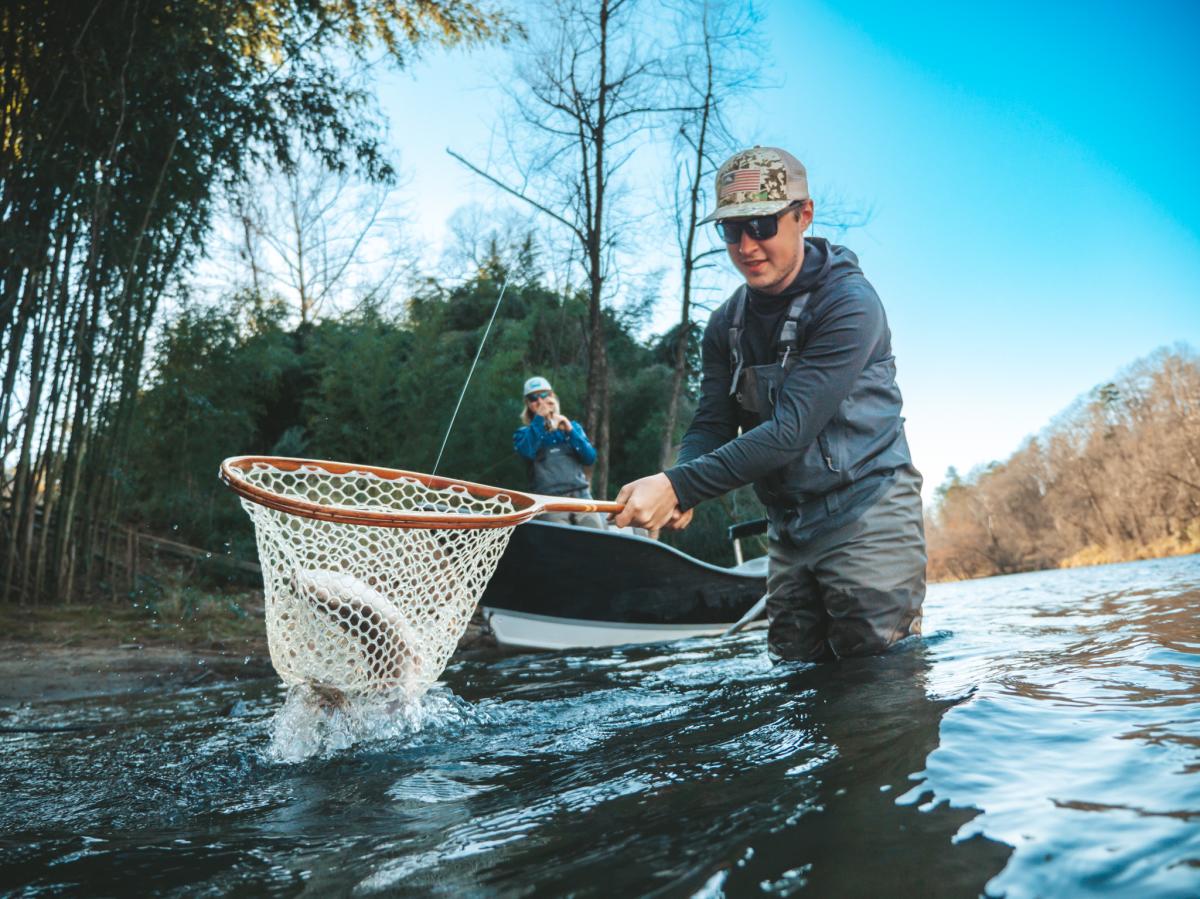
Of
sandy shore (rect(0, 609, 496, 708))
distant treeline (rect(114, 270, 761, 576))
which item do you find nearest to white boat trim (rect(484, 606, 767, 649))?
sandy shore (rect(0, 609, 496, 708))

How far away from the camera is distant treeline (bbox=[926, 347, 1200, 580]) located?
33594 mm

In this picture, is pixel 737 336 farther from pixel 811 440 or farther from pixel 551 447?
pixel 551 447

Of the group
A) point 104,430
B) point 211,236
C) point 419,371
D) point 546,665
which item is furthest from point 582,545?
point 419,371

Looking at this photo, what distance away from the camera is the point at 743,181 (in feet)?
9.00

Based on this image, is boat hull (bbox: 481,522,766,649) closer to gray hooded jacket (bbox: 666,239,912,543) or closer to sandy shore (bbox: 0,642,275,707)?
sandy shore (bbox: 0,642,275,707)

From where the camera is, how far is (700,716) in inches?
106

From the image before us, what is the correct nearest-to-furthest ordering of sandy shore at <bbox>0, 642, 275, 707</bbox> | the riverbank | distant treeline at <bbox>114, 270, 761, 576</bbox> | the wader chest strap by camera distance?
1. the wader chest strap
2. sandy shore at <bbox>0, 642, 275, 707</bbox>
3. the riverbank
4. distant treeline at <bbox>114, 270, 761, 576</bbox>

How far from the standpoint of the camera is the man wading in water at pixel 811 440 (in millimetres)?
2666

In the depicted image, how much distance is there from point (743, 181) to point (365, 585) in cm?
179

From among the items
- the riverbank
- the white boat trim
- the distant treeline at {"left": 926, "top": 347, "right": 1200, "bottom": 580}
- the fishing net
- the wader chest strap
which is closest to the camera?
the fishing net

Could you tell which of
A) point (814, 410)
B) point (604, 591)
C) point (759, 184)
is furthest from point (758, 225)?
point (604, 591)

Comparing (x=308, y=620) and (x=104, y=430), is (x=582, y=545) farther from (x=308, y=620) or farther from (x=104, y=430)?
(x=104, y=430)

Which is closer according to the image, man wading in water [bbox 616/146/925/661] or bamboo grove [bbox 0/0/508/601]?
man wading in water [bbox 616/146/925/661]

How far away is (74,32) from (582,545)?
18.2 feet
